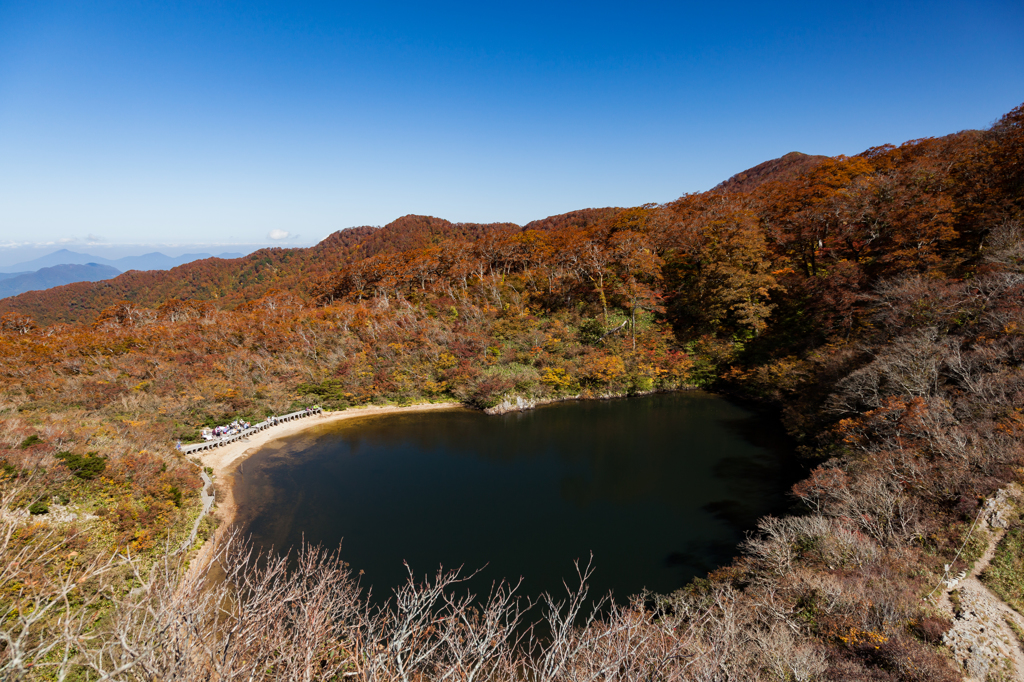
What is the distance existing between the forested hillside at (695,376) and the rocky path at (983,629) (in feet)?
0.69

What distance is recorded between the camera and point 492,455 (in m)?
20.6

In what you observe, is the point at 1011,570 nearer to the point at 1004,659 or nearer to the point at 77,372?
the point at 1004,659

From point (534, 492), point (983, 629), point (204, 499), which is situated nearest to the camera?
point (983, 629)

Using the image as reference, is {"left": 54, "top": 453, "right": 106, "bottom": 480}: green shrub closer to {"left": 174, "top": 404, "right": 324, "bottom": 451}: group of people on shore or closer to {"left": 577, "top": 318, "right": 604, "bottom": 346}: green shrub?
{"left": 174, "top": 404, "right": 324, "bottom": 451}: group of people on shore

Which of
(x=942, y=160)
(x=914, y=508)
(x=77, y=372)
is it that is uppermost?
(x=942, y=160)

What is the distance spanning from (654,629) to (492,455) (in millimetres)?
13614

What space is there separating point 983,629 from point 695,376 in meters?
21.7

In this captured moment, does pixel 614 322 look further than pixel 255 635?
Yes

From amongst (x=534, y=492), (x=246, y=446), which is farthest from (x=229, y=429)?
(x=534, y=492)

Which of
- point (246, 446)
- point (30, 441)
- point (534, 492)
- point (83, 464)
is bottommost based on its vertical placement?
point (534, 492)

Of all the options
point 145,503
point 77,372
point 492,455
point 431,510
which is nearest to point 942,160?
point 492,455

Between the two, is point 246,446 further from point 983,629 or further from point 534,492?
point 983,629

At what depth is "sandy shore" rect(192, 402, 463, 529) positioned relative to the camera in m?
16.7

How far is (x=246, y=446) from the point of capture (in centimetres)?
2220
